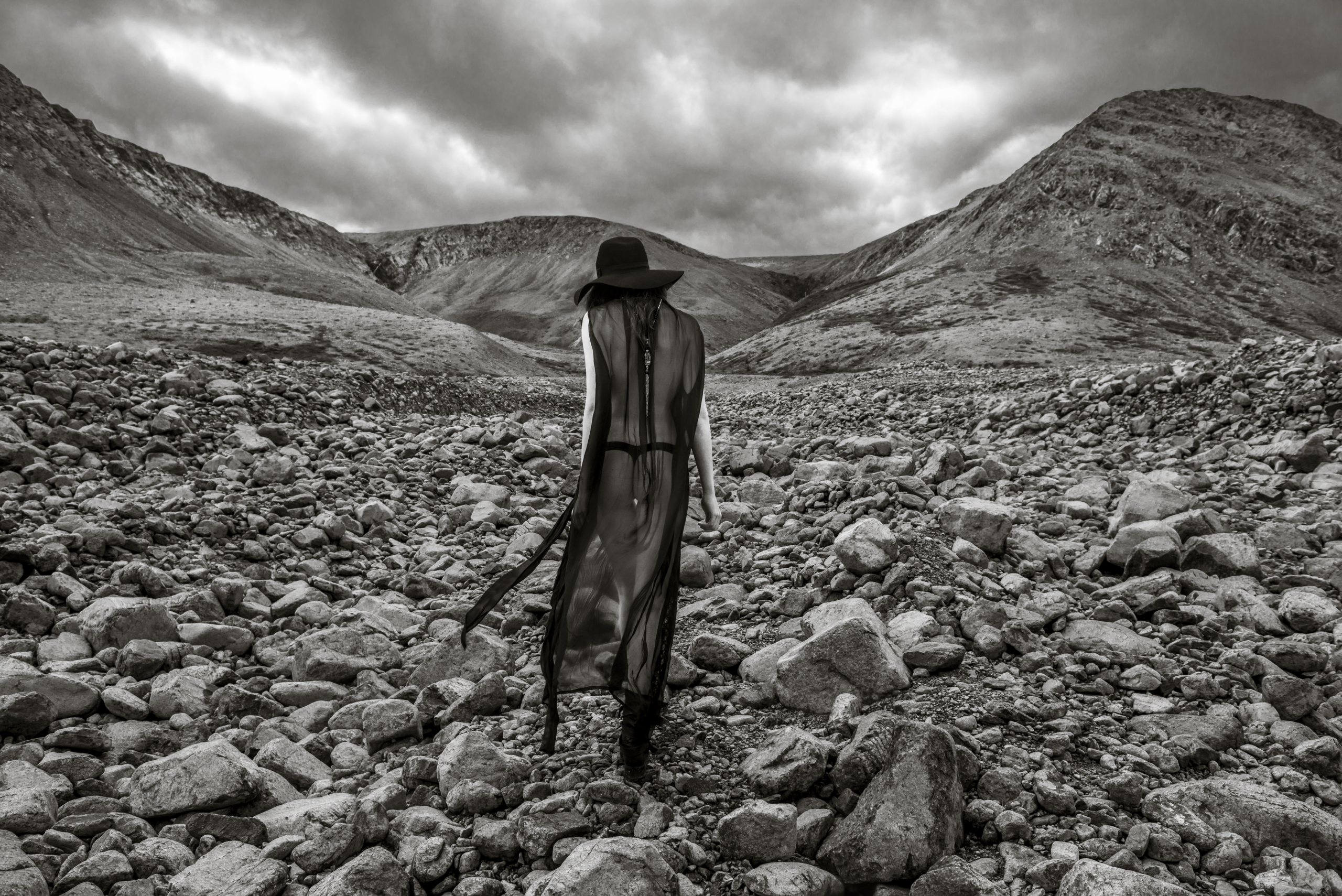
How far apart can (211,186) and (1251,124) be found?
14123cm

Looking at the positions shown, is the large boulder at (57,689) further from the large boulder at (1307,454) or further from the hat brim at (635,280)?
the large boulder at (1307,454)

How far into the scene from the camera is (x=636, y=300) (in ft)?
11.0

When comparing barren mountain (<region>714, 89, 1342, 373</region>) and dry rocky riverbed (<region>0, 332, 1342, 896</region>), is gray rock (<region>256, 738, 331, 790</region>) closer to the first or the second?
dry rocky riverbed (<region>0, 332, 1342, 896</region>)

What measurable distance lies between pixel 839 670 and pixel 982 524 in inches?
84.2

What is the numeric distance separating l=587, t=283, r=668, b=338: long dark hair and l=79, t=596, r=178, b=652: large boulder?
Answer: 3310 mm

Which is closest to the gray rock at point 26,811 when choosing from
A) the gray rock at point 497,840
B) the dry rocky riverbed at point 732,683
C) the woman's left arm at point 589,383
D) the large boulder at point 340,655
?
the dry rocky riverbed at point 732,683

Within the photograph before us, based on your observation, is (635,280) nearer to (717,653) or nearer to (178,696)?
(717,653)

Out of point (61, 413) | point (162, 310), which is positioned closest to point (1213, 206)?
point (162, 310)

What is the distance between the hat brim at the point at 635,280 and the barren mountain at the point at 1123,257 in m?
38.2

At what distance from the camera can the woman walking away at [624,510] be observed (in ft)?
10.8

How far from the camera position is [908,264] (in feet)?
273

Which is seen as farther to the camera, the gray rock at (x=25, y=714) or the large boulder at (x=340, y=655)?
the large boulder at (x=340, y=655)

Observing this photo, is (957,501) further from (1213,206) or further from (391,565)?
(1213,206)

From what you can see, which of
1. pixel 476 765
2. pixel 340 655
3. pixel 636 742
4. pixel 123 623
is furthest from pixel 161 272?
pixel 636 742
